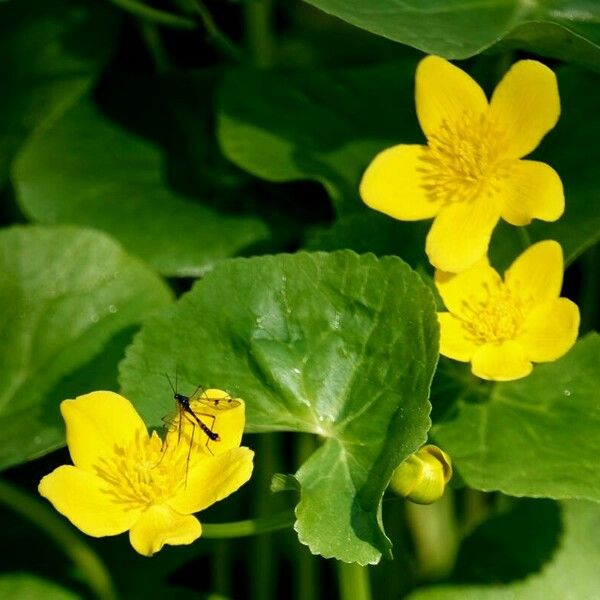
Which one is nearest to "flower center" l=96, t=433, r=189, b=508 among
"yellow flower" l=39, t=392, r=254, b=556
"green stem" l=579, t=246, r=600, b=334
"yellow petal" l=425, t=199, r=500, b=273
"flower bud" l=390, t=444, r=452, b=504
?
"yellow flower" l=39, t=392, r=254, b=556

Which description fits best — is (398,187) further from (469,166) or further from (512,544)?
(512,544)

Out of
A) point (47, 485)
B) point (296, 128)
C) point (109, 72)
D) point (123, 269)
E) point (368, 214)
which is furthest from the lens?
point (109, 72)

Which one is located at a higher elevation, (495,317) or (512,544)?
(495,317)

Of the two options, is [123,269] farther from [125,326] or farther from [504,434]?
[504,434]

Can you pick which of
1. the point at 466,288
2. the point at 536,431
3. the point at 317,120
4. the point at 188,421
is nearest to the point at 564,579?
the point at 536,431

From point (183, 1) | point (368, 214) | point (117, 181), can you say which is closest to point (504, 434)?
point (368, 214)

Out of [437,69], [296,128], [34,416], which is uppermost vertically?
[437,69]

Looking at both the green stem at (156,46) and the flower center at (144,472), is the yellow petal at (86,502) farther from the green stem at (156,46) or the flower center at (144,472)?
the green stem at (156,46)
